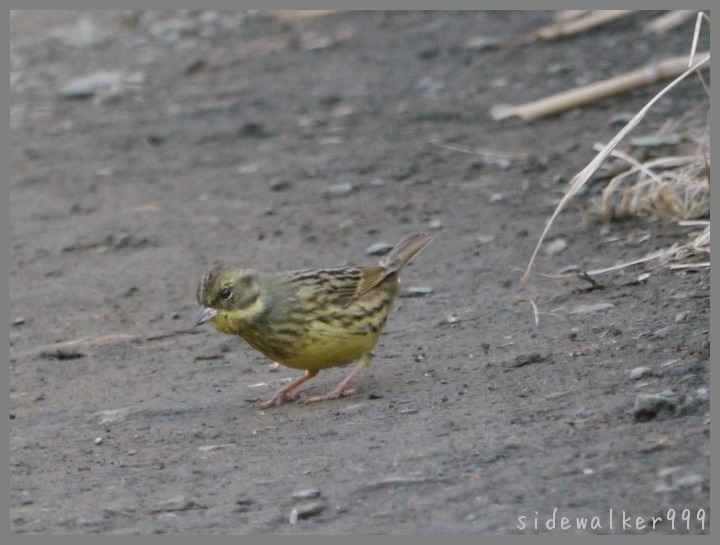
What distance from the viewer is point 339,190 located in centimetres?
1027

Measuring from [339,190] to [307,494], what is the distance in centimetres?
534

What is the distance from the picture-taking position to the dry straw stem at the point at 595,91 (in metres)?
10.3

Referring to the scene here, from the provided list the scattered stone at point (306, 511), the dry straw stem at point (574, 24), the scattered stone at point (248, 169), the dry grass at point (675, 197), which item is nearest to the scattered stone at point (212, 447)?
the scattered stone at point (306, 511)

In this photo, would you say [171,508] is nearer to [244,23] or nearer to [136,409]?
[136,409]

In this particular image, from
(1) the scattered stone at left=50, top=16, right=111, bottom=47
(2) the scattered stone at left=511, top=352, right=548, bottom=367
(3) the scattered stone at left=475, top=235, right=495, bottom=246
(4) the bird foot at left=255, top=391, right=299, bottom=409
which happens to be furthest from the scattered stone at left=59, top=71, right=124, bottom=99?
(2) the scattered stone at left=511, top=352, right=548, bottom=367

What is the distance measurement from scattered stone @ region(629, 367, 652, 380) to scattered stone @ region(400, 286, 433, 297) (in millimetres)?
2454

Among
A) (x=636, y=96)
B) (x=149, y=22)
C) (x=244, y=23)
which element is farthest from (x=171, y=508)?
(x=149, y=22)

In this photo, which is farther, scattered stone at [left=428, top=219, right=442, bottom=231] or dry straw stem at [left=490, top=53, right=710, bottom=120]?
dry straw stem at [left=490, top=53, right=710, bottom=120]

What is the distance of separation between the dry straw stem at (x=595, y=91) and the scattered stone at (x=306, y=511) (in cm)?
605

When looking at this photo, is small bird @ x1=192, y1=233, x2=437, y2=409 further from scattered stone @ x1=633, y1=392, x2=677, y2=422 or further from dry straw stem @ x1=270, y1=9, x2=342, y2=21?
dry straw stem @ x1=270, y1=9, x2=342, y2=21

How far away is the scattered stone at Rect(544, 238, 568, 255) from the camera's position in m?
8.44

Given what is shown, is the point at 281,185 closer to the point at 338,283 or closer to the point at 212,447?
the point at 338,283

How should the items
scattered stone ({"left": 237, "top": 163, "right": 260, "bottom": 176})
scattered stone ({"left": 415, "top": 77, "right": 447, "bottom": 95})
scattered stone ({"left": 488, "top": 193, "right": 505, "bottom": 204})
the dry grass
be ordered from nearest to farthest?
1. the dry grass
2. scattered stone ({"left": 488, "top": 193, "right": 505, "bottom": 204})
3. scattered stone ({"left": 237, "top": 163, "right": 260, "bottom": 176})
4. scattered stone ({"left": 415, "top": 77, "right": 447, "bottom": 95})

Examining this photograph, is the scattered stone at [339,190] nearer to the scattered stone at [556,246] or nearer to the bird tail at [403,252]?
the scattered stone at [556,246]
